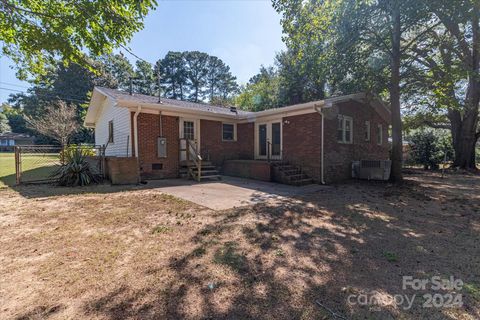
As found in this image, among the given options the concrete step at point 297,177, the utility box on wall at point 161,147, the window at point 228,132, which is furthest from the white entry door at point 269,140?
the utility box on wall at point 161,147

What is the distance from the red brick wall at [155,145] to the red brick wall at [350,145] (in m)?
6.58

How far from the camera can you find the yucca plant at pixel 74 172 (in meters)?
8.25

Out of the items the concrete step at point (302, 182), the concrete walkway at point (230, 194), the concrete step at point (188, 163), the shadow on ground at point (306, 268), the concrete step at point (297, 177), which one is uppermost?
the concrete step at point (188, 163)

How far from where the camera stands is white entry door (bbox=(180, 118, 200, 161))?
1078cm

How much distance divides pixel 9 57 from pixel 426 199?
43.2 ft

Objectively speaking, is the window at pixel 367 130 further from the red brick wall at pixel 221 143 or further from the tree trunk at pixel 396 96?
the red brick wall at pixel 221 143

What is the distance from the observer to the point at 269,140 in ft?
37.9

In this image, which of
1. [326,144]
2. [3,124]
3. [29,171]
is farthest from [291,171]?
[3,124]

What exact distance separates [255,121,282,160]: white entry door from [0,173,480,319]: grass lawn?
18.6 feet

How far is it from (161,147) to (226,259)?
7.92m

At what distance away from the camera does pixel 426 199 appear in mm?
7027

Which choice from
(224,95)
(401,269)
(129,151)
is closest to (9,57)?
(129,151)

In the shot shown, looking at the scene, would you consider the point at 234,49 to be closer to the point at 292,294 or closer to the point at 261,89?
the point at 261,89

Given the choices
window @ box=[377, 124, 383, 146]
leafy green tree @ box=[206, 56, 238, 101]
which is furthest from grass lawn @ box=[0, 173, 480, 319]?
leafy green tree @ box=[206, 56, 238, 101]
